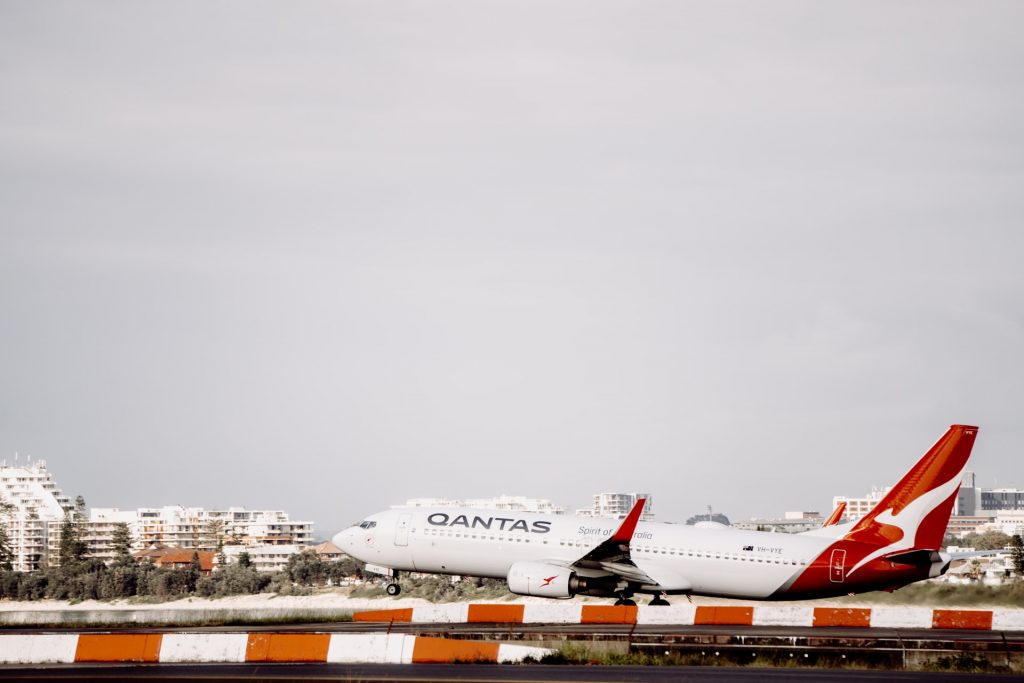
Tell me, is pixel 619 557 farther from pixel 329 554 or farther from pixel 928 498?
pixel 329 554

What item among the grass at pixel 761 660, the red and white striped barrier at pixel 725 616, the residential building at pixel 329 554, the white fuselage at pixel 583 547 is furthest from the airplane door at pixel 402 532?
the residential building at pixel 329 554

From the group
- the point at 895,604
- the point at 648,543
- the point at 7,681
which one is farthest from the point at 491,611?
the point at 895,604

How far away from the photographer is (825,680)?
26703 millimetres

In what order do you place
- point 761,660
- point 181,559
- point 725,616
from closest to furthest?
point 761,660 → point 725,616 → point 181,559

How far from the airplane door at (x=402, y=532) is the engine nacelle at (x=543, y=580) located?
19.0 feet

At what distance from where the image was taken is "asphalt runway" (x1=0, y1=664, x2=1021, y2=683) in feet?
88.7

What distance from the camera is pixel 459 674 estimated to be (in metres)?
28.2

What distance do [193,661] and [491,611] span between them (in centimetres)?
1162

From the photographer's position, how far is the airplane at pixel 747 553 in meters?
47.5

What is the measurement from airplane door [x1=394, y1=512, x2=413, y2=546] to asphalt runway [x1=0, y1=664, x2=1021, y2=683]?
21973 mm

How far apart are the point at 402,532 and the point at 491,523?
3.97 metres

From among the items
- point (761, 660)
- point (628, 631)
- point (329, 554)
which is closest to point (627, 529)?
point (628, 631)

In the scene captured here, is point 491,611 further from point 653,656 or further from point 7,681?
point 7,681

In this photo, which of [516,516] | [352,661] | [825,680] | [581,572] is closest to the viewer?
[825,680]
